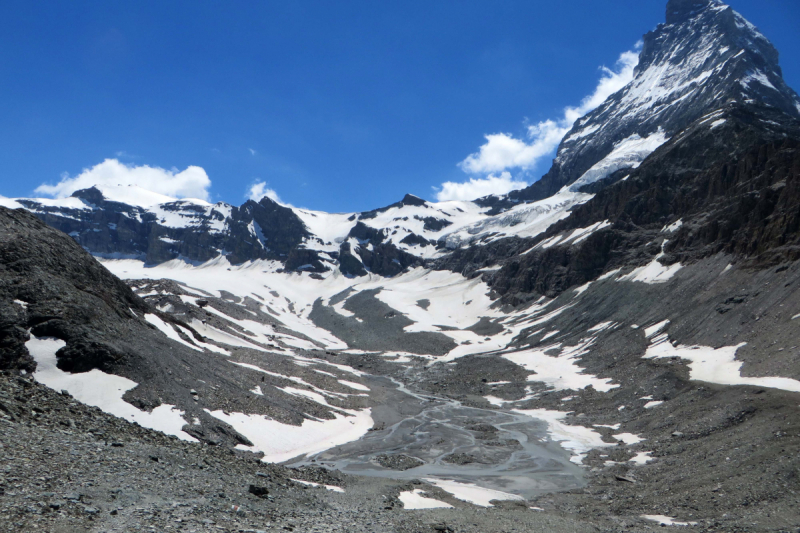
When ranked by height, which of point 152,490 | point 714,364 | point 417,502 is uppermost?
point 714,364

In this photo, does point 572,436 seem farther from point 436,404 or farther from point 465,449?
point 436,404

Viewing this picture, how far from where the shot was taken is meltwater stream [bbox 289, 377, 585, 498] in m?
36.4

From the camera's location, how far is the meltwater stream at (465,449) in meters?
36.4

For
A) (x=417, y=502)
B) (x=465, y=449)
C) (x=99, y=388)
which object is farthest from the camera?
(x=465, y=449)

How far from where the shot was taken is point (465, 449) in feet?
150

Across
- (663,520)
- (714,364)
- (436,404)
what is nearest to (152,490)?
(663,520)

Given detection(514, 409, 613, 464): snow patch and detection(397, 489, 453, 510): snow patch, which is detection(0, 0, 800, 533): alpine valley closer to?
detection(397, 489, 453, 510): snow patch

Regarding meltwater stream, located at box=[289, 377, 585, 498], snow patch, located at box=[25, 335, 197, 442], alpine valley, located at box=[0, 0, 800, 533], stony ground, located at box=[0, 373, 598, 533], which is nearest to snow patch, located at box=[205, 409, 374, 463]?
alpine valley, located at box=[0, 0, 800, 533]

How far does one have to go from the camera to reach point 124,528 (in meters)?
13.5

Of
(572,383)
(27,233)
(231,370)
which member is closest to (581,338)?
(572,383)

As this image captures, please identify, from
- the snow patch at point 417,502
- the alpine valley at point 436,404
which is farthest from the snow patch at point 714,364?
the snow patch at point 417,502

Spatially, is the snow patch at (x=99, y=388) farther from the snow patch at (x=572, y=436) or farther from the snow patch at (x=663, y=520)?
the snow patch at (x=572, y=436)

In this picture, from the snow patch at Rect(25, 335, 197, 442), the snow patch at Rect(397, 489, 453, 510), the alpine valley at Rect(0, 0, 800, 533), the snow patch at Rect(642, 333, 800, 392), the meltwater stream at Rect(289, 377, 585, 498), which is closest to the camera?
the alpine valley at Rect(0, 0, 800, 533)

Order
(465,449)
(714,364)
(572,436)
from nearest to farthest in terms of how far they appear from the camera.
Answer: (465,449) → (572,436) → (714,364)
